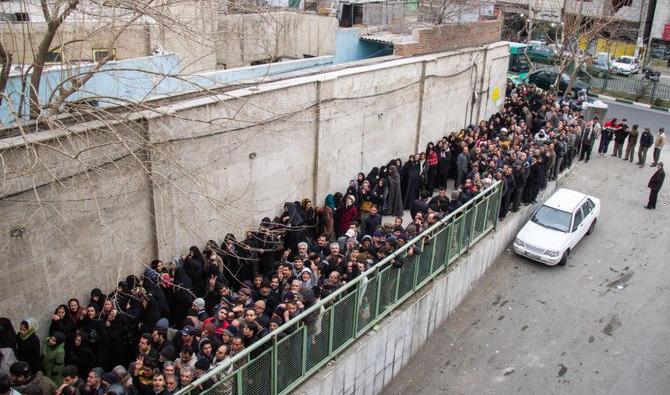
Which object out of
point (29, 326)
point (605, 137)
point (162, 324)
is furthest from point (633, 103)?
point (29, 326)

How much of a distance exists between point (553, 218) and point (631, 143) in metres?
6.70

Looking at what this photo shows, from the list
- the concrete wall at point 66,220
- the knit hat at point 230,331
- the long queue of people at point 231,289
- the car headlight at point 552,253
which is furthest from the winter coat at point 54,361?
the car headlight at point 552,253

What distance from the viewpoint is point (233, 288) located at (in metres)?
10.2

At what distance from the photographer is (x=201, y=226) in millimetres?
10555

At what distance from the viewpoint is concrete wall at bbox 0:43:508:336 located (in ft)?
26.2

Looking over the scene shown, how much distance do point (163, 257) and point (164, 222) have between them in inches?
24.2

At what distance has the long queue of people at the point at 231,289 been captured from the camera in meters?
7.04

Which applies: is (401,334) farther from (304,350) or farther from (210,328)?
(210,328)

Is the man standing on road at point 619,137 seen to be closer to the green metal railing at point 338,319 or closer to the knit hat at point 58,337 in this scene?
the green metal railing at point 338,319

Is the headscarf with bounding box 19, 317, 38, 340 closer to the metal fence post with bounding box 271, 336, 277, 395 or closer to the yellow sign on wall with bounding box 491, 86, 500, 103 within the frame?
the metal fence post with bounding box 271, 336, 277, 395

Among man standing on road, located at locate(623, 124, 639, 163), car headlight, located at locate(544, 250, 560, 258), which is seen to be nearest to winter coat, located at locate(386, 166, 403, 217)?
car headlight, located at locate(544, 250, 560, 258)

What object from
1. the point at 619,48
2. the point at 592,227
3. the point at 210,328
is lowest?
the point at 592,227

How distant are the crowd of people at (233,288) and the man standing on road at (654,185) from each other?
2798mm

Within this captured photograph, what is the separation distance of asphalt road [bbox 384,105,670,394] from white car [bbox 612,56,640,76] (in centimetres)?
2031
